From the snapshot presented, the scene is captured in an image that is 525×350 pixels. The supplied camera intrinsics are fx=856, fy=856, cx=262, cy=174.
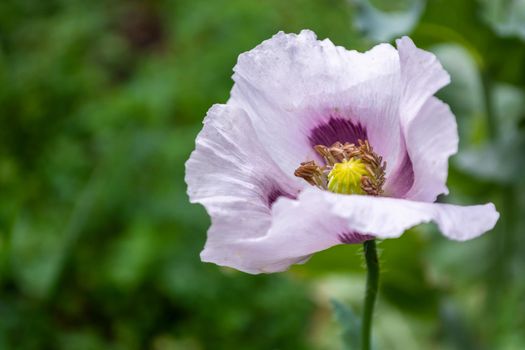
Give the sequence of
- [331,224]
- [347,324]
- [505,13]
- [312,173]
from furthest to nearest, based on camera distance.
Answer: [505,13] → [347,324] → [312,173] → [331,224]

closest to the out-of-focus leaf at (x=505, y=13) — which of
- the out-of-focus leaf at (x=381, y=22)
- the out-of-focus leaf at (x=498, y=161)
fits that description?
the out-of-focus leaf at (x=381, y=22)

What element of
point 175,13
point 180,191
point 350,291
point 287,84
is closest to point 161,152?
point 180,191

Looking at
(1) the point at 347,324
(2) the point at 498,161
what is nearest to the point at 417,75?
(1) the point at 347,324

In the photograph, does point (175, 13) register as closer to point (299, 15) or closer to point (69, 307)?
point (299, 15)

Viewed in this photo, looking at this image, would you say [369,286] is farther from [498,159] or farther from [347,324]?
[498,159]

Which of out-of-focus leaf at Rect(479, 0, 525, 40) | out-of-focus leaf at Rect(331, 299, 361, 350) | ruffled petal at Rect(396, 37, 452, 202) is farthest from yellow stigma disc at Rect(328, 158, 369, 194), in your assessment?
out-of-focus leaf at Rect(479, 0, 525, 40)

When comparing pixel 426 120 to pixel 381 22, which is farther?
pixel 381 22

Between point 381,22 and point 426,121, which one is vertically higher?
point 426,121
